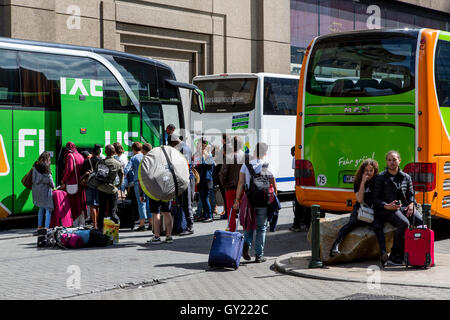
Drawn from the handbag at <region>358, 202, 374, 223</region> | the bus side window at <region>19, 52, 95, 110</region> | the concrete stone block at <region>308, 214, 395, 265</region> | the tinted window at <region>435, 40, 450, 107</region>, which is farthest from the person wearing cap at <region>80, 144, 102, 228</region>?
the tinted window at <region>435, 40, 450, 107</region>

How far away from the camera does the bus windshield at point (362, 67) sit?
11.3m

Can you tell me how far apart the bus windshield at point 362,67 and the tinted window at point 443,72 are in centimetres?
48

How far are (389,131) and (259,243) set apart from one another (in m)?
2.84

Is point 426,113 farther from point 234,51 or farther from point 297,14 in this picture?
point 297,14

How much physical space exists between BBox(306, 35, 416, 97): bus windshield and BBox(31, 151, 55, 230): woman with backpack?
4.73m

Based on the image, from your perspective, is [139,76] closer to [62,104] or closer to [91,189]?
[62,104]

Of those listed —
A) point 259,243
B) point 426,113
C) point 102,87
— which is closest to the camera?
point 259,243

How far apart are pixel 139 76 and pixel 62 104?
225 cm

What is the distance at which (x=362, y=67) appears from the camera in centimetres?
1177

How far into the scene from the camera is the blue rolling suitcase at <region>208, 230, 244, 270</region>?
31.4 feet

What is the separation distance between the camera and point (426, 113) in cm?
1106

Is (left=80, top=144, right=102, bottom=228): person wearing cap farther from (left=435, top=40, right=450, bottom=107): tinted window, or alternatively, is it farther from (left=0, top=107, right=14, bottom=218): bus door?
(left=435, top=40, right=450, bottom=107): tinted window
